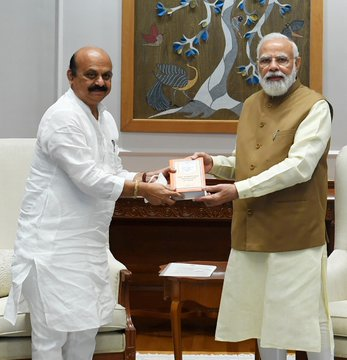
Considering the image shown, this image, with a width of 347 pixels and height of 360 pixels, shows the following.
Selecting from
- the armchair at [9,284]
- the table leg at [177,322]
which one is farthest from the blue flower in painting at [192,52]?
the table leg at [177,322]

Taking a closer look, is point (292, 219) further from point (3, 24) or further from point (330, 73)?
point (3, 24)

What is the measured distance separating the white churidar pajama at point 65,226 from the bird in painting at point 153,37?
6.57 ft

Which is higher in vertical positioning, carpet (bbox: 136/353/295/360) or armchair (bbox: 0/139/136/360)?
armchair (bbox: 0/139/136/360)

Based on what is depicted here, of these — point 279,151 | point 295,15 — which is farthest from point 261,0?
point 279,151

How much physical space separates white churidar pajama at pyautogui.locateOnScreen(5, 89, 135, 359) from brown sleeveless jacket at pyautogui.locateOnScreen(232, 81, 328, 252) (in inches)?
20.9

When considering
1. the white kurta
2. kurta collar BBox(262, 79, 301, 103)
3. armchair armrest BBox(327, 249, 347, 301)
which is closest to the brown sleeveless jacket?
kurta collar BBox(262, 79, 301, 103)

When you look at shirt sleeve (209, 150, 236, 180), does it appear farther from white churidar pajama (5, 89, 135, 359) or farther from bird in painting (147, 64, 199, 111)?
bird in painting (147, 64, 199, 111)

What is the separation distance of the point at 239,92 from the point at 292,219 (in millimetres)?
2101

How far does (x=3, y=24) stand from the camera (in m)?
5.01

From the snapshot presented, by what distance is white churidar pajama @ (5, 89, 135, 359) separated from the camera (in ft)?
9.96

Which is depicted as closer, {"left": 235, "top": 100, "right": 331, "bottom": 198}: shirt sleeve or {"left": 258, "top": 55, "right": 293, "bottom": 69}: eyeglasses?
{"left": 235, "top": 100, "right": 331, "bottom": 198}: shirt sleeve

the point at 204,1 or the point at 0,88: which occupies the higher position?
the point at 204,1

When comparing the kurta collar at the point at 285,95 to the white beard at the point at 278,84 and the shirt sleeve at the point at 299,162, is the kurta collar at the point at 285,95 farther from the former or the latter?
the shirt sleeve at the point at 299,162

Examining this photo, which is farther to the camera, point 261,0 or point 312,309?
point 261,0
